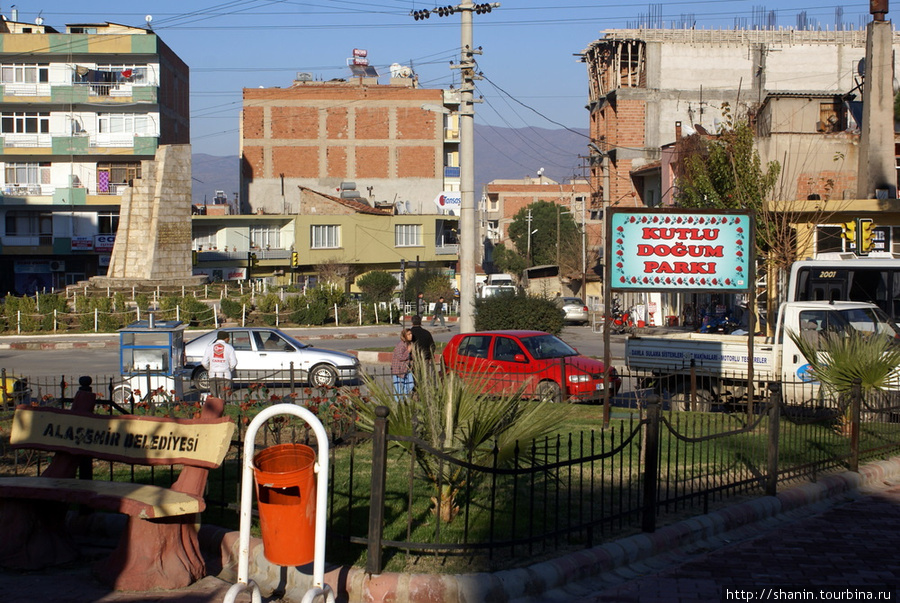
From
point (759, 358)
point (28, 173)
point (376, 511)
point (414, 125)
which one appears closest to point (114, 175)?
point (28, 173)

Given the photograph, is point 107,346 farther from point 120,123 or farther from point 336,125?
point 336,125

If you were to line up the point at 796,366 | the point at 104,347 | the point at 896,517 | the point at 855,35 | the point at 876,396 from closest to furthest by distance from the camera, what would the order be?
1. the point at 896,517
2. the point at 876,396
3. the point at 796,366
4. the point at 104,347
5. the point at 855,35

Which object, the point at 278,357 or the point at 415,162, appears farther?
the point at 415,162

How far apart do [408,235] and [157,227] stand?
2830 cm

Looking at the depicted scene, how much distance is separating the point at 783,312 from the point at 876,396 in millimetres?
3078

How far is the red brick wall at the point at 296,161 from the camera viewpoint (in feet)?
252

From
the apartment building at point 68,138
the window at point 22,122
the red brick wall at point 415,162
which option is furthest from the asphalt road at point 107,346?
the red brick wall at point 415,162

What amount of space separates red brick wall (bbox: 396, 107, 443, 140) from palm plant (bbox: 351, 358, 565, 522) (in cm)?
7066

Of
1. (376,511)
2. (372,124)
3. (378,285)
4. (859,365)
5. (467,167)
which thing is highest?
(372,124)

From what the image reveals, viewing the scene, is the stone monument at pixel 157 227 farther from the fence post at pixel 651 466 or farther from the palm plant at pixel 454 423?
the fence post at pixel 651 466

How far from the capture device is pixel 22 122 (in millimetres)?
56562

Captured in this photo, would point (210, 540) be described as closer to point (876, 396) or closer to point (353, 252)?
point (876, 396)

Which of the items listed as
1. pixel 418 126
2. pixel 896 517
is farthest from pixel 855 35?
pixel 896 517

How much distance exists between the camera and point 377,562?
6250 mm
